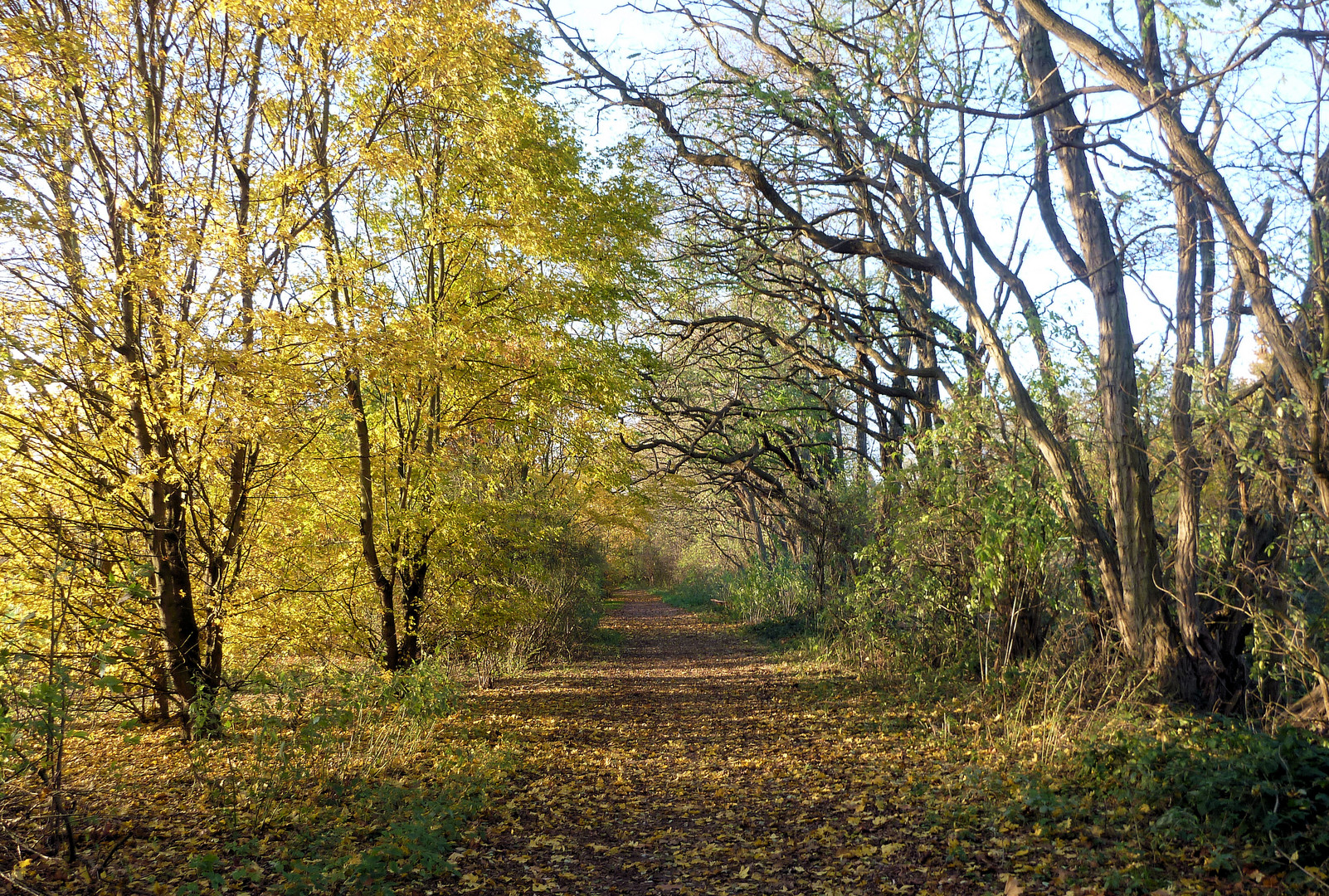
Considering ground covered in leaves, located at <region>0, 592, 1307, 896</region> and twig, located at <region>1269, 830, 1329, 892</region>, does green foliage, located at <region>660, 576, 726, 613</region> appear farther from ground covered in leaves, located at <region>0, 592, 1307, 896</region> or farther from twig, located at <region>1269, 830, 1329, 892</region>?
twig, located at <region>1269, 830, 1329, 892</region>

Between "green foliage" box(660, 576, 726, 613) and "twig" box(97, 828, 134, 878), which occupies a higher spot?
"twig" box(97, 828, 134, 878)

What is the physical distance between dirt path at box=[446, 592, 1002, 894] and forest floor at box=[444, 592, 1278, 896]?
0.02 meters

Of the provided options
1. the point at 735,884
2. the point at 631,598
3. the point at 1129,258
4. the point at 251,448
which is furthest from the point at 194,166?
the point at 631,598

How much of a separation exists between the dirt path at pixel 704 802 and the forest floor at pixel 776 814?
0.02 m

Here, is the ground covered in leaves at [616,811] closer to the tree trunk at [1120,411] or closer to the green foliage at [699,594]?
the tree trunk at [1120,411]

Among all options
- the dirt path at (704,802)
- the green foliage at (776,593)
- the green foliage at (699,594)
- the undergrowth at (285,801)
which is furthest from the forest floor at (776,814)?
the green foliage at (699,594)

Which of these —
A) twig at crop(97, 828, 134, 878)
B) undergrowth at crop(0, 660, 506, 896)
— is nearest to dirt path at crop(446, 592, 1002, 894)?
undergrowth at crop(0, 660, 506, 896)

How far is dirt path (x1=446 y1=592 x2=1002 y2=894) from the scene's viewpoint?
4.69 metres

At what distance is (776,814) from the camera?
5.88 meters

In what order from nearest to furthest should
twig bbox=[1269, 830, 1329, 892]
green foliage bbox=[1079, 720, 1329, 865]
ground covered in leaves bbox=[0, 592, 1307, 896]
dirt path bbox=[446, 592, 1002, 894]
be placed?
twig bbox=[1269, 830, 1329, 892] < green foliage bbox=[1079, 720, 1329, 865] < ground covered in leaves bbox=[0, 592, 1307, 896] < dirt path bbox=[446, 592, 1002, 894]

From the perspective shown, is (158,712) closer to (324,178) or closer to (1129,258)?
(324,178)

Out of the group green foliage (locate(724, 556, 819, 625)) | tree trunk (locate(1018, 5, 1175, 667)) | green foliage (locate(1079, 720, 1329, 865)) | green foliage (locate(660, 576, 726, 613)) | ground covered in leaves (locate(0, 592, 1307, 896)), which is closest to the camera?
green foliage (locate(1079, 720, 1329, 865))

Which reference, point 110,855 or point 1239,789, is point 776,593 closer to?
point 1239,789

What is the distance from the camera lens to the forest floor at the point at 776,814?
4.45 meters
